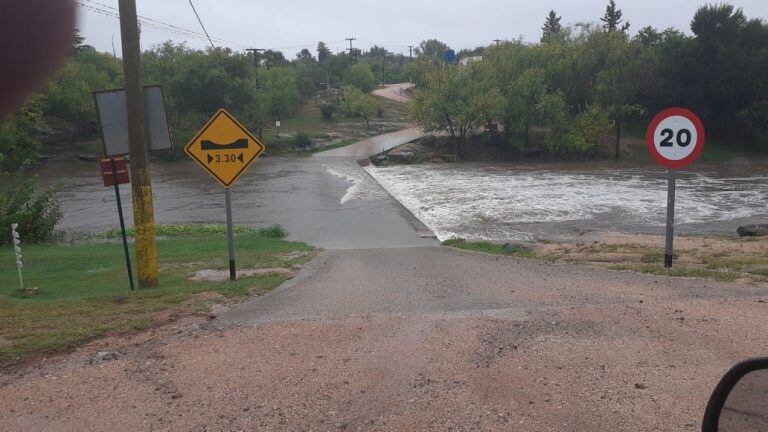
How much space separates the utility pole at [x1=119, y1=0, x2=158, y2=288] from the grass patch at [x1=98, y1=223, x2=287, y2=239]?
353 inches

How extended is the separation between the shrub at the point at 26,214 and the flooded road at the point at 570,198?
11.5m

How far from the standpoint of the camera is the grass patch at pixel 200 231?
18984 mm

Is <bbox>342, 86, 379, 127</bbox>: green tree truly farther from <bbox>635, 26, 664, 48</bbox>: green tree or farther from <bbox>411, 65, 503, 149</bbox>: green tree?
<bbox>635, 26, 664, 48</bbox>: green tree

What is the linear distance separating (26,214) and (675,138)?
16.9 m

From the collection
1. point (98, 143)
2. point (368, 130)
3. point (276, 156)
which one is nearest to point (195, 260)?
point (276, 156)

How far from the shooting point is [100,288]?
405 inches

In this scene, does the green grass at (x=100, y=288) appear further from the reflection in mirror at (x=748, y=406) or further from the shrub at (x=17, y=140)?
the shrub at (x=17, y=140)

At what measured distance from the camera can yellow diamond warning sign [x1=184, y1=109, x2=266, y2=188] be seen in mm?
9453

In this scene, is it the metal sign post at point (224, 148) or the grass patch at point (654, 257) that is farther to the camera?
the grass patch at point (654, 257)

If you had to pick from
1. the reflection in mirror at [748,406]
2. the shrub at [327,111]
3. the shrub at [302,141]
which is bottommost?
the shrub at [302,141]

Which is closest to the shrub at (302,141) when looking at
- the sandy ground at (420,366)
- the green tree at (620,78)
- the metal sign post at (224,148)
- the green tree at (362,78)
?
the green tree at (620,78)

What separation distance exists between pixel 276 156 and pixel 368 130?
18.9 metres

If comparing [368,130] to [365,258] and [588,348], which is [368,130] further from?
[588,348]

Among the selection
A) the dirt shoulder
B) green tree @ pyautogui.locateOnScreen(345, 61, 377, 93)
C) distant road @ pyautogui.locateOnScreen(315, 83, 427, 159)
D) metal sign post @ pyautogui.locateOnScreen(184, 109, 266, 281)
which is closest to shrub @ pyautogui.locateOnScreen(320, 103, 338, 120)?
distant road @ pyautogui.locateOnScreen(315, 83, 427, 159)
